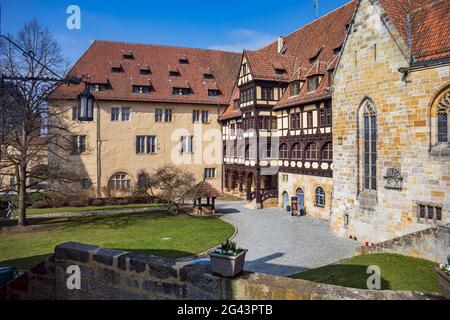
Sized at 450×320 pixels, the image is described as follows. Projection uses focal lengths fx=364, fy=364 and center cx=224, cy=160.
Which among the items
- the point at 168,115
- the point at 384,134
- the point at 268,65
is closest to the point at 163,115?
the point at 168,115

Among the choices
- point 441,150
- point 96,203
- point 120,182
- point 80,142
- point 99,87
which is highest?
point 99,87

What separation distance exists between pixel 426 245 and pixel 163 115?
83.8ft

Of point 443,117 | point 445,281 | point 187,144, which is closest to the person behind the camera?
point 445,281

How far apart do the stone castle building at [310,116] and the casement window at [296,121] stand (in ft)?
0.44

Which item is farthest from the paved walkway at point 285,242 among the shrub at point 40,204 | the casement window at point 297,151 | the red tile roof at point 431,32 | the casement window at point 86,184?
the shrub at point 40,204

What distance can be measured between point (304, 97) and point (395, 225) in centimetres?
1130

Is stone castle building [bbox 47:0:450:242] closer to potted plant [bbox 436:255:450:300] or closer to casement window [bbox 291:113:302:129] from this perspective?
casement window [bbox 291:113:302:129]

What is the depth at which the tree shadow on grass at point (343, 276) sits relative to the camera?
1055cm

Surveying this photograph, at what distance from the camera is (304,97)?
23.9 meters

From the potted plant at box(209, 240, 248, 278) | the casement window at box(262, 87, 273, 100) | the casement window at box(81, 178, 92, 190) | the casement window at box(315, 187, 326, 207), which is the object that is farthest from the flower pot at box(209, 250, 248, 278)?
the casement window at box(81, 178, 92, 190)

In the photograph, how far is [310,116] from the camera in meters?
23.5

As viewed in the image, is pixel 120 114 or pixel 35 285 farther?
pixel 120 114

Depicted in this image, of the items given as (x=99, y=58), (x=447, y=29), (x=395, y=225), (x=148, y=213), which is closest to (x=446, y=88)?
(x=447, y=29)

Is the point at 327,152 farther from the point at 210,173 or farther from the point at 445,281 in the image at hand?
the point at 210,173
